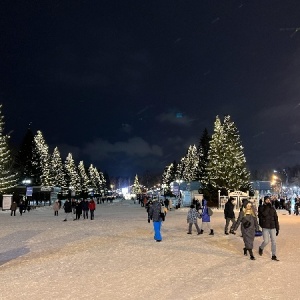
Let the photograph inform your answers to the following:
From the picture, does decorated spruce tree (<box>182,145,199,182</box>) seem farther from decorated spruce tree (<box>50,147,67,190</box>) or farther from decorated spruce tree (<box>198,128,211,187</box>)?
Result: decorated spruce tree (<box>50,147,67,190</box>)

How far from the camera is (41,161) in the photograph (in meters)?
72.0

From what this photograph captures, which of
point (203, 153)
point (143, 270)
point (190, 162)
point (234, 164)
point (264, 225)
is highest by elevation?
point (190, 162)

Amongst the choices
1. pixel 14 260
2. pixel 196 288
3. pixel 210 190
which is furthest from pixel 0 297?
pixel 210 190

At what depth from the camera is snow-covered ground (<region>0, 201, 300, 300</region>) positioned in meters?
7.09

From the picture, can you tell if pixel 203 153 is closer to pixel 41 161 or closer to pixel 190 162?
pixel 190 162

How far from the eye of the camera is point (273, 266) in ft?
32.1

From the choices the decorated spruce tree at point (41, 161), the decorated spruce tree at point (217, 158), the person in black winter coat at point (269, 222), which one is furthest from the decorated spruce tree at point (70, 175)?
the person in black winter coat at point (269, 222)

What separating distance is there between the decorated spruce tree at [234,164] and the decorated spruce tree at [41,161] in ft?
112

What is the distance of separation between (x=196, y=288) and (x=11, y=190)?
49183mm

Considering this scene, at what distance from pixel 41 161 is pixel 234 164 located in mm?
35944

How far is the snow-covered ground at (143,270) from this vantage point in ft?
23.2

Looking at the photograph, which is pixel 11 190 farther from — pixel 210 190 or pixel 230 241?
pixel 230 241

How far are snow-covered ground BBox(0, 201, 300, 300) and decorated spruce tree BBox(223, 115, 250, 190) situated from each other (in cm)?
3778

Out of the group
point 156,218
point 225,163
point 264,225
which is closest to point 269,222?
point 264,225
